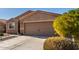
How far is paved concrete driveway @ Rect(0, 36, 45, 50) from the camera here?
347 inches

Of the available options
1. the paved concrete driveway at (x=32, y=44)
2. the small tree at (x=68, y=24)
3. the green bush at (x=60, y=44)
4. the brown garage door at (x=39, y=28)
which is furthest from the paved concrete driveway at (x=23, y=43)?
the small tree at (x=68, y=24)

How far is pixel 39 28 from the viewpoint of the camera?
9383mm

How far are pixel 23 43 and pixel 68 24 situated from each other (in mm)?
2036

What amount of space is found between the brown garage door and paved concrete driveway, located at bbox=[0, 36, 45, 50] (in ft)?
1.12

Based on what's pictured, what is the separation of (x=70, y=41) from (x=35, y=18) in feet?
6.24

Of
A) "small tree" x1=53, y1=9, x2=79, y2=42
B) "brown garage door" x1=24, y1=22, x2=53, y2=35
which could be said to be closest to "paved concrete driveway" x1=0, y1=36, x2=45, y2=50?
"brown garage door" x1=24, y1=22, x2=53, y2=35

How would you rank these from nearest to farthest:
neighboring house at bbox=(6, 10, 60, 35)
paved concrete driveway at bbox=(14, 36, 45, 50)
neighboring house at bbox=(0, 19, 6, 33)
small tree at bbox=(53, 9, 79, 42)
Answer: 1. small tree at bbox=(53, 9, 79, 42)
2. paved concrete driveway at bbox=(14, 36, 45, 50)
3. neighboring house at bbox=(6, 10, 60, 35)
4. neighboring house at bbox=(0, 19, 6, 33)

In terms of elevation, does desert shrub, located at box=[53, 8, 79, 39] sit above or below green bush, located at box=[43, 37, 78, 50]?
above

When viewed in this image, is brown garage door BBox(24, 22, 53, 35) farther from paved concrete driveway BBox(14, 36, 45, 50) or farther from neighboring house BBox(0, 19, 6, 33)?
neighboring house BBox(0, 19, 6, 33)

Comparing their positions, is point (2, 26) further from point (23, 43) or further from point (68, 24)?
point (68, 24)
